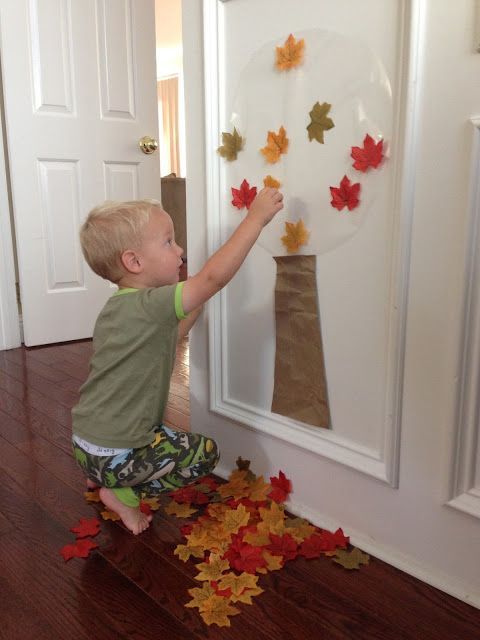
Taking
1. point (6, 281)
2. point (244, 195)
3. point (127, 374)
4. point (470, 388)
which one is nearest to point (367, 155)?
point (244, 195)

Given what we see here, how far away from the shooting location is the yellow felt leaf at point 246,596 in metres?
1.01

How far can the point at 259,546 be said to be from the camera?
1.15m

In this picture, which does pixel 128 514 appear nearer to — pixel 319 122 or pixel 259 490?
pixel 259 490

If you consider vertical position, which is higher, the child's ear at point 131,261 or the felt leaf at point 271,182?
the felt leaf at point 271,182

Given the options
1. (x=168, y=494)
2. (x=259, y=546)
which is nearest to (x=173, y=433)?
(x=168, y=494)

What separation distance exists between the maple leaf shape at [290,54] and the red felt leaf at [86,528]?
998 millimetres

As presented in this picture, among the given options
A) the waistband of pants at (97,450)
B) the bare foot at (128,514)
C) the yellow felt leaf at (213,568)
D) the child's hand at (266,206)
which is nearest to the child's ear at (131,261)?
the child's hand at (266,206)

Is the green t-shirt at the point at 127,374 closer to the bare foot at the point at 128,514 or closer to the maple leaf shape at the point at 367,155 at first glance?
the bare foot at the point at 128,514

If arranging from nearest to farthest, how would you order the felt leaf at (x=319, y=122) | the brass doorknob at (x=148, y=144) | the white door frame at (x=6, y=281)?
the felt leaf at (x=319, y=122), the white door frame at (x=6, y=281), the brass doorknob at (x=148, y=144)

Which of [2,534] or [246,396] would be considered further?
[246,396]

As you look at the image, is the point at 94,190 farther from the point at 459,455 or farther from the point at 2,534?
the point at 459,455

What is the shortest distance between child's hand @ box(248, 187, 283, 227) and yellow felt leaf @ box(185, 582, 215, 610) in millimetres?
664

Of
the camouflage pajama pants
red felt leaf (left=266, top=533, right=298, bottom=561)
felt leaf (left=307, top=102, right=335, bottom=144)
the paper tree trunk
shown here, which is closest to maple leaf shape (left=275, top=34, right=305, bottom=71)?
felt leaf (left=307, top=102, right=335, bottom=144)

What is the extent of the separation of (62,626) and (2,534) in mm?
335
